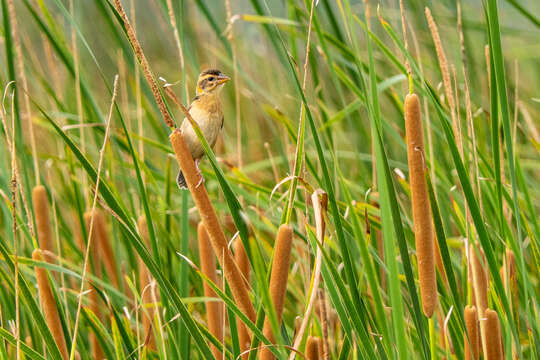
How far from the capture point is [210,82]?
7.70ft

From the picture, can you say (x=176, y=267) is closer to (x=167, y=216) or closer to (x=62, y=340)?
(x=167, y=216)

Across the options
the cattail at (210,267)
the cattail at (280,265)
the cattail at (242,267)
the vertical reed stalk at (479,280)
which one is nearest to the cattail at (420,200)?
the cattail at (280,265)

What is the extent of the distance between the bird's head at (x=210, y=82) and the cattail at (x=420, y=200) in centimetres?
113

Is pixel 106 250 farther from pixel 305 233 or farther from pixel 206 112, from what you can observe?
pixel 305 233

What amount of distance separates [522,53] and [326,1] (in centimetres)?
201

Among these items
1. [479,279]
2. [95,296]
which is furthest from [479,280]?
[95,296]

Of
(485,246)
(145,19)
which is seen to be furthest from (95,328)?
(145,19)

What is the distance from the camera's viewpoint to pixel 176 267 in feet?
8.29

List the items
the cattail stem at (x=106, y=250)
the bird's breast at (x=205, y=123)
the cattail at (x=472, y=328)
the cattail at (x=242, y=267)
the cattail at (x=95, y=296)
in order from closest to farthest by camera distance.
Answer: the cattail at (x=472, y=328)
the cattail at (x=242, y=267)
the bird's breast at (x=205, y=123)
the cattail at (x=95, y=296)
the cattail stem at (x=106, y=250)

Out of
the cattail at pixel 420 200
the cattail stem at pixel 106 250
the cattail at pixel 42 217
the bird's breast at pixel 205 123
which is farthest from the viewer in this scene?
the cattail stem at pixel 106 250

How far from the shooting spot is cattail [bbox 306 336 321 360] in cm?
159

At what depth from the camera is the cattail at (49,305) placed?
171 centimetres

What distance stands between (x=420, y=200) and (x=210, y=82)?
4.01ft

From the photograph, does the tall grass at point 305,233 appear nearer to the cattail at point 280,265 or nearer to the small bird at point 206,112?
the cattail at point 280,265
